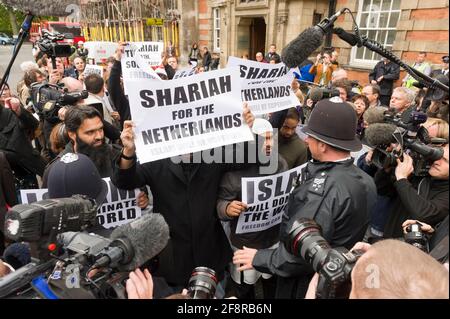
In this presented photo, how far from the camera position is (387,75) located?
7.93m

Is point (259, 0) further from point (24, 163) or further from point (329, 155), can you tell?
point (329, 155)

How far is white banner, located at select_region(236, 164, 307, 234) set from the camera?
2324 millimetres

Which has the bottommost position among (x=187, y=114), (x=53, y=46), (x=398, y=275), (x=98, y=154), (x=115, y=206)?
(x=115, y=206)

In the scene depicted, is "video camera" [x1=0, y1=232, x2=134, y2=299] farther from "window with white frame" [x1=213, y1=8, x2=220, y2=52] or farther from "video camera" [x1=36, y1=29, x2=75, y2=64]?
"window with white frame" [x1=213, y1=8, x2=220, y2=52]

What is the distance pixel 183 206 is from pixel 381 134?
5.06 ft

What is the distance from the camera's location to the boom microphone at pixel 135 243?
1193 mm

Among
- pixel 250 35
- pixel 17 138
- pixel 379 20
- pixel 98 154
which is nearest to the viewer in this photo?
pixel 98 154

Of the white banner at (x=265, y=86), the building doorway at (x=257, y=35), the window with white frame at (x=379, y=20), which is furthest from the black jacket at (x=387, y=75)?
the building doorway at (x=257, y=35)

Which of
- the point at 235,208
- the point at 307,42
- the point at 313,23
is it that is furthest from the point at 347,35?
the point at 313,23

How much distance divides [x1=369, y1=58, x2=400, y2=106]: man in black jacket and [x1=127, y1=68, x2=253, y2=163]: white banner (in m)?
6.94

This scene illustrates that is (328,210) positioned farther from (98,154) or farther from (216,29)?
(216,29)

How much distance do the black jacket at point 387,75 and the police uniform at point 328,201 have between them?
23.2ft

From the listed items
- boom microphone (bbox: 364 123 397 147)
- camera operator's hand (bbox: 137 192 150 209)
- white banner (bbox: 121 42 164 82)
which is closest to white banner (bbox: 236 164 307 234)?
boom microphone (bbox: 364 123 397 147)

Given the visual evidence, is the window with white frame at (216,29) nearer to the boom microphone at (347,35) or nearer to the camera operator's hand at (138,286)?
the boom microphone at (347,35)
